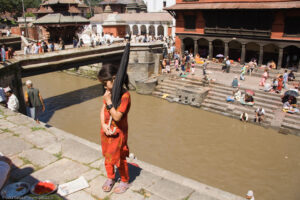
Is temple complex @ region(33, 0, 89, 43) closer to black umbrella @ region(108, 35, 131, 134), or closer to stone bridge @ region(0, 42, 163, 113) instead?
stone bridge @ region(0, 42, 163, 113)

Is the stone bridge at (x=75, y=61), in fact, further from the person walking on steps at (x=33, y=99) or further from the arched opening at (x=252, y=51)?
the arched opening at (x=252, y=51)

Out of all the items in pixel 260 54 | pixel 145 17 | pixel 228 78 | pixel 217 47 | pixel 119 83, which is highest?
pixel 145 17

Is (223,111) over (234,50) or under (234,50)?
under

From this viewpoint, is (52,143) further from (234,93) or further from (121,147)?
(234,93)

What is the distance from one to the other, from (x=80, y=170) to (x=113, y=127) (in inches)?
59.5

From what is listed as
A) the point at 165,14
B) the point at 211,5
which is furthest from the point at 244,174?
the point at 165,14

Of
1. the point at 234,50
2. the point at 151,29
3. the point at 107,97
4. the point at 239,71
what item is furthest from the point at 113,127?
the point at 151,29

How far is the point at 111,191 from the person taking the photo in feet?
12.8

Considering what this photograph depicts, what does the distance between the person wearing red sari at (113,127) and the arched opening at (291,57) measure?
21.0m

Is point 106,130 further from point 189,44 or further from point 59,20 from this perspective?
point 189,44

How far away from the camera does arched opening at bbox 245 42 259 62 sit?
78.2 ft

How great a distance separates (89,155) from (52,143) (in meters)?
1.10

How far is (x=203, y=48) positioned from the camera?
2712 cm

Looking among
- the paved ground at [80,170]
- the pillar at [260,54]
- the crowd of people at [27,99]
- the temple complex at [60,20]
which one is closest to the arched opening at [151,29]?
the temple complex at [60,20]
